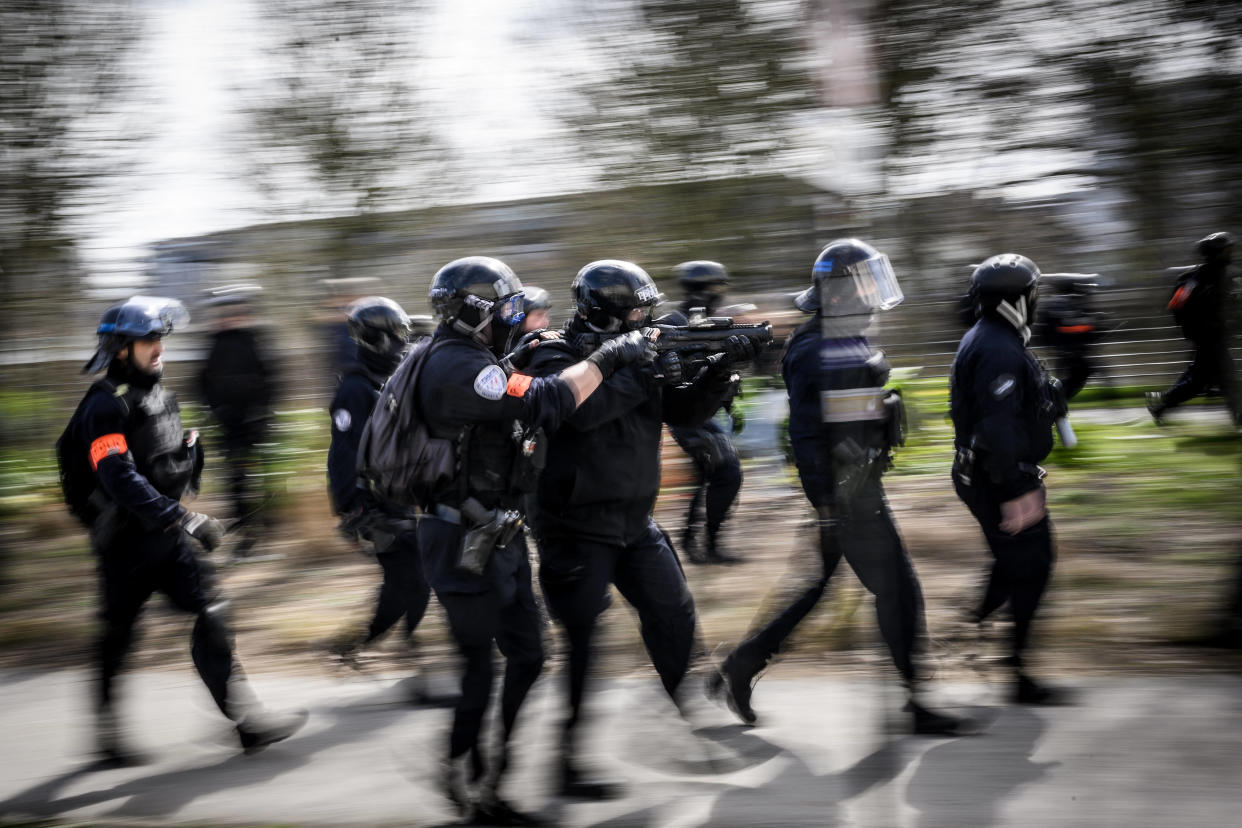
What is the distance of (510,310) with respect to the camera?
397cm

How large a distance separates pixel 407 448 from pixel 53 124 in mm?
6078

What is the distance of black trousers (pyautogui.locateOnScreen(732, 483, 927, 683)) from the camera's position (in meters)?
4.42

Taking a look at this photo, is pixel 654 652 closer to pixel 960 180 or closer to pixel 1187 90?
pixel 1187 90

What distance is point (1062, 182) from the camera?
7.99 metres

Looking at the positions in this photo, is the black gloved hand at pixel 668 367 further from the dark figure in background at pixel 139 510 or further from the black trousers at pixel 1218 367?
the black trousers at pixel 1218 367

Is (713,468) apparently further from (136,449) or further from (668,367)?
(136,449)

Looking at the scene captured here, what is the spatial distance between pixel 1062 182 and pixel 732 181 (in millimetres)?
2739

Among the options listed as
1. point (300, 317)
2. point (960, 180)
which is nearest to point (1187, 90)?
point (960, 180)

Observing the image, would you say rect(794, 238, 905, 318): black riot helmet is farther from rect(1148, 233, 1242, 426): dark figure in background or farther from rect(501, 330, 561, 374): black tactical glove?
rect(1148, 233, 1242, 426): dark figure in background

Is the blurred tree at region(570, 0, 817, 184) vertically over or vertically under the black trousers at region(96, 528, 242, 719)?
over

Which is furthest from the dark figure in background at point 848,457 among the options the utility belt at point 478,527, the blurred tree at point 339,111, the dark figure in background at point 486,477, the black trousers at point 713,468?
the blurred tree at point 339,111

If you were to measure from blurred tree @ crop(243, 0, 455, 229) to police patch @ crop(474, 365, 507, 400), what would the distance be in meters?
7.21

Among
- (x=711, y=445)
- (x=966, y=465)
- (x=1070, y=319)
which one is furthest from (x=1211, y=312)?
(x=1070, y=319)

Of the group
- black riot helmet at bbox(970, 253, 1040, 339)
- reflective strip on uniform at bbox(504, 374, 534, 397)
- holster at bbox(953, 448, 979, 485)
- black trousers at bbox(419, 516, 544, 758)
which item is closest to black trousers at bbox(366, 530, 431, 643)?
black trousers at bbox(419, 516, 544, 758)
